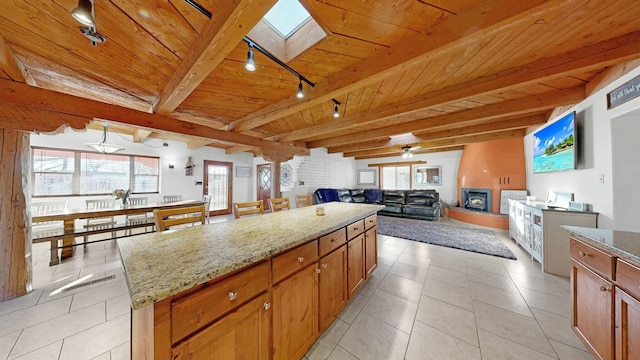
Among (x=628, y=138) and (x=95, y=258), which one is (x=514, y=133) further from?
(x=95, y=258)

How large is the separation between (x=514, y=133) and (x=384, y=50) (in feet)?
15.7

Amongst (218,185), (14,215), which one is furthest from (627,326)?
(218,185)

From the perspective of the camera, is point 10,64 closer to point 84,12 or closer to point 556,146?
point 84,12

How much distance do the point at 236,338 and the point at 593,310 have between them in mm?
2176

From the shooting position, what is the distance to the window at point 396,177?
24.6ft

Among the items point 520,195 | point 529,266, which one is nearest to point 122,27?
point 529,266

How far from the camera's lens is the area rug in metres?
3.39

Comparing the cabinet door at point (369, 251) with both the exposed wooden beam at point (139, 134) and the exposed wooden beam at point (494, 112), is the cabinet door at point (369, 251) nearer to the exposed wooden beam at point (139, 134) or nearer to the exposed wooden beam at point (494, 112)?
the exposed wooden beam at point (494, 112)

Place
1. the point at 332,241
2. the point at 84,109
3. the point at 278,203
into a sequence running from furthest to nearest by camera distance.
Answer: the point at 278,203 < the point at 84,109 < the point at 332,241

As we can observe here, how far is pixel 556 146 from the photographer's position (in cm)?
298

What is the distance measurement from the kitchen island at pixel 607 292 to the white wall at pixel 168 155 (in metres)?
7.16

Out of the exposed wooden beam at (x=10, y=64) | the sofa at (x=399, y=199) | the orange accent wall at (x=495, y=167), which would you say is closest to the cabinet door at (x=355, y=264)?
the exposed wooden beam at (x=10, y=64)

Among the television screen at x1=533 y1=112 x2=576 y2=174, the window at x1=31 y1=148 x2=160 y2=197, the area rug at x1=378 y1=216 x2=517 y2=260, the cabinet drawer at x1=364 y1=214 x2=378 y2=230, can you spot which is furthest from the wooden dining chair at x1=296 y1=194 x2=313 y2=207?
the window at x1=31 y1=148 x2=160 y2=197

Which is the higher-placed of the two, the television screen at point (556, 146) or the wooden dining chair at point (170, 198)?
Result: the television screen at point (556, 146)
